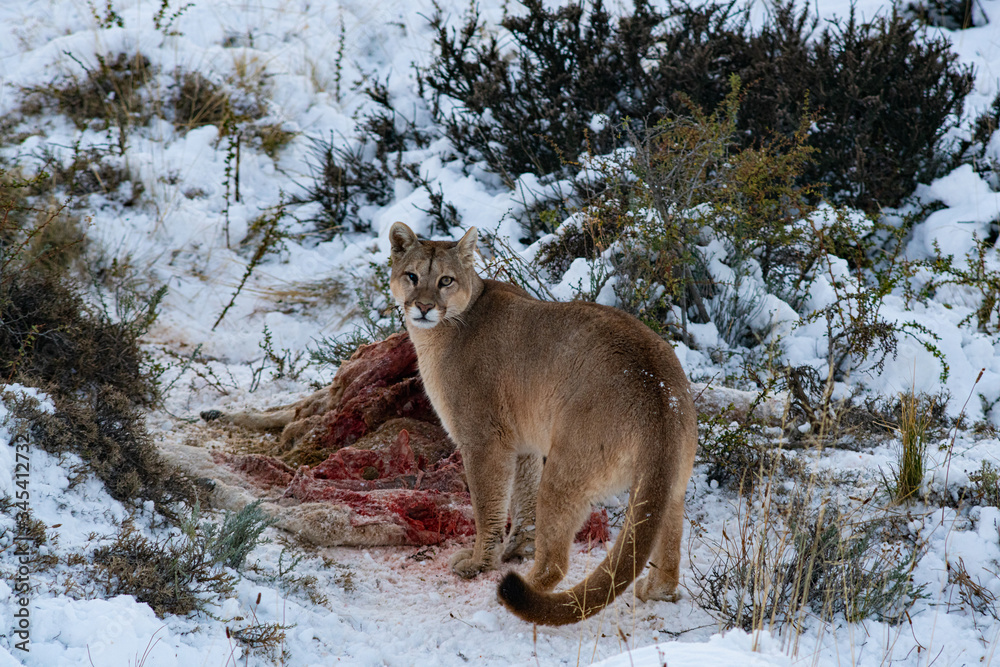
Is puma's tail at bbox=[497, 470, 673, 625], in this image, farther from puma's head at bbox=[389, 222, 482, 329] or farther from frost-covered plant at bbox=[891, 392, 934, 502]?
frost-covered plant at bbox=[891, 392, 934, 502]

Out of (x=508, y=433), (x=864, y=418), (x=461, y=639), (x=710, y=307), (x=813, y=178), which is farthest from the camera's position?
(x=813, y=178)

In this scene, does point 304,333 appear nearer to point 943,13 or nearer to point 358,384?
point 358,384

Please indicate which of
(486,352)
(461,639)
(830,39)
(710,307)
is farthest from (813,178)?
(461,639)

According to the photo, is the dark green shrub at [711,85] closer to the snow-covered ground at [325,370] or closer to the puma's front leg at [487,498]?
the snow-covered ground at [325,370]

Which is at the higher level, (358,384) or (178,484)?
(358,384)

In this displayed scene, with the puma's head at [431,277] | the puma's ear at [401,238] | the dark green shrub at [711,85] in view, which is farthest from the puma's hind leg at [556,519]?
the dark green shrub at [711,85]

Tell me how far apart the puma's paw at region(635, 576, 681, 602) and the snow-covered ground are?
0.06 meters

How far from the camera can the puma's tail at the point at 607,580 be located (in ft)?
11.4

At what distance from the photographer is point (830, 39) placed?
8984 mm

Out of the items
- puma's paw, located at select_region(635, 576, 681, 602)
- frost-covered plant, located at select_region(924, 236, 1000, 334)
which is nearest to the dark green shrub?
frost-covered plant, located at select_region(924, 236, 1000, 334)

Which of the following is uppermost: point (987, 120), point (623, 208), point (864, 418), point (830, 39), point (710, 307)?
point (830, 39)

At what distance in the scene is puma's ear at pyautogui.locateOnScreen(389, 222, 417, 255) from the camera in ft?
16.2

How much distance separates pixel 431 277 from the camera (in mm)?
4766

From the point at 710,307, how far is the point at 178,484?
4732mm
